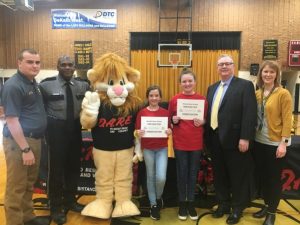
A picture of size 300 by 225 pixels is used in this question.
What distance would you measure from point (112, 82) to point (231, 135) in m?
1.23

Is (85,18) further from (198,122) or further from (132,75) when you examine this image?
(198,122)

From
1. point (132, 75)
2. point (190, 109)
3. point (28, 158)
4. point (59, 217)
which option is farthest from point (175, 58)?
point (28, 158)

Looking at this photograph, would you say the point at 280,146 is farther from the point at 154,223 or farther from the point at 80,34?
the point at 80,34

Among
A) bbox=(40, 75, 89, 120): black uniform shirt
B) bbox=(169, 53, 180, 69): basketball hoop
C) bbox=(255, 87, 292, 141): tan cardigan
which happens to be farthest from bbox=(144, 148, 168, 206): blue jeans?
bbox=(169, 53, 180, 69): basketball hoop

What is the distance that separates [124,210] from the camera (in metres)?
2.79

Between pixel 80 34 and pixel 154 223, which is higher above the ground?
pixel 80 34

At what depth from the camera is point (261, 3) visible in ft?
32.8

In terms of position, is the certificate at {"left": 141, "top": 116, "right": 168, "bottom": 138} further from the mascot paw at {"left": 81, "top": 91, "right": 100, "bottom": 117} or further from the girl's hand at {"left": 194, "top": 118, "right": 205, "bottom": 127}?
the mascot paw at {"left": 81, "top": 91, "right": 100, "bottom": 117}

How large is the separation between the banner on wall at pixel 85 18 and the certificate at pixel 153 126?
27.3 feet

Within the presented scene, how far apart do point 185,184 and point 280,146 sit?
37.5 inches

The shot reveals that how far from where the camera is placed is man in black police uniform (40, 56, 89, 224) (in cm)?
273

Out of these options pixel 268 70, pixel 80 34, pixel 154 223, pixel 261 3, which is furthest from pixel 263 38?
pixel 154 223

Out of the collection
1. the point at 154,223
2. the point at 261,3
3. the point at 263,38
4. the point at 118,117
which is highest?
the point at 261,3

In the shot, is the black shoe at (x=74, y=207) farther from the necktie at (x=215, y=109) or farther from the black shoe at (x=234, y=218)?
the necktie at (x=215, y=109)
